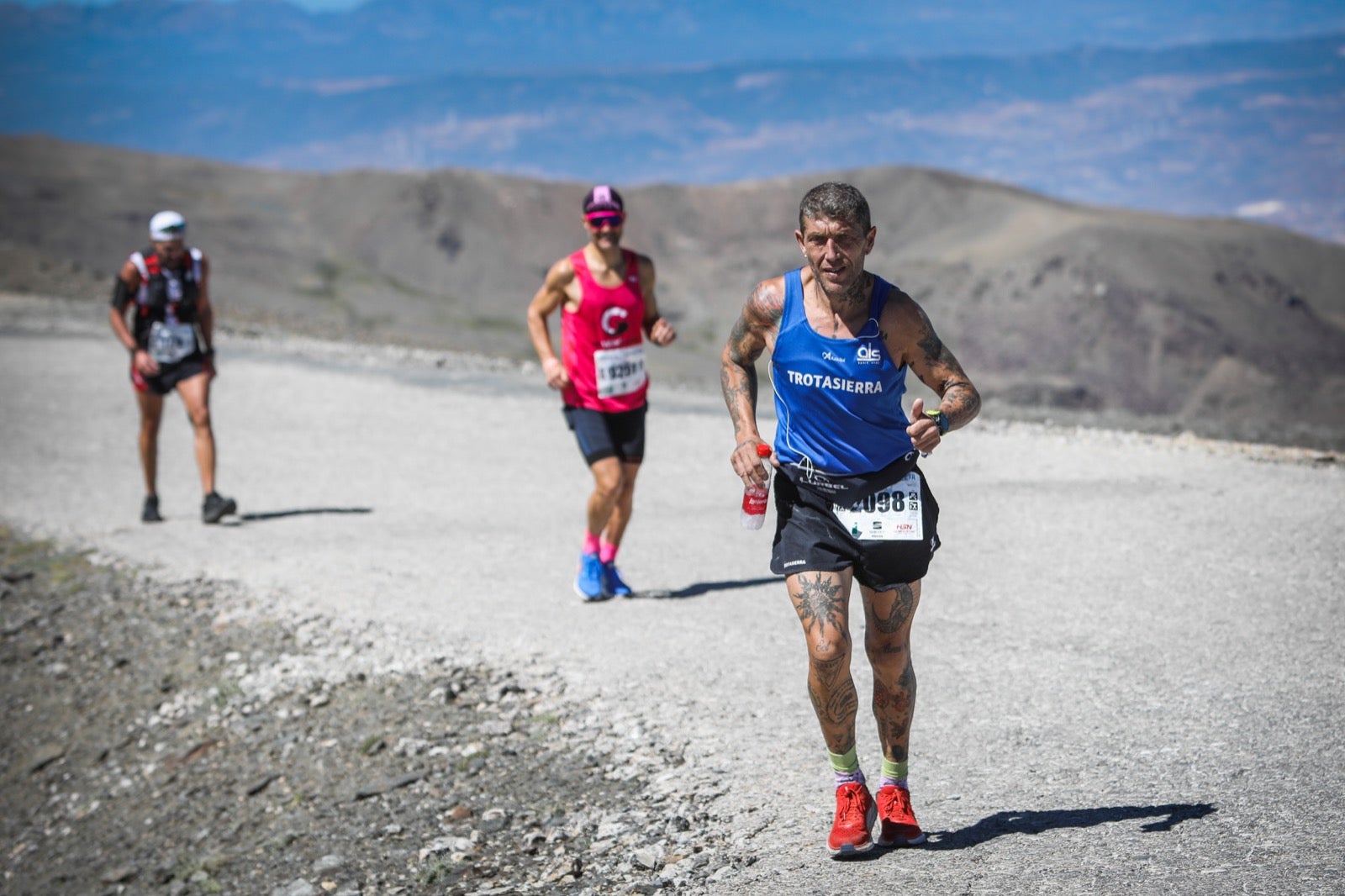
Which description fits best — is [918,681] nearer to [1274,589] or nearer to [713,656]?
[713,656]

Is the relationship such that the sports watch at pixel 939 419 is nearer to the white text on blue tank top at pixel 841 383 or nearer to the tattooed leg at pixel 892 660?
the white text on blue tank top at pixel 841 383

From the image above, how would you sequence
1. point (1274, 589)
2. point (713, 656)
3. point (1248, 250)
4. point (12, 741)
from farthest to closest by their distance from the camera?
point (1248, 250)
point (12, 741)
point (1274, 589)
point (713, 656)

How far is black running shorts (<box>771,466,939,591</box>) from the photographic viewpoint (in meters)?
4.51

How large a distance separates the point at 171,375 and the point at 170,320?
0.44 m

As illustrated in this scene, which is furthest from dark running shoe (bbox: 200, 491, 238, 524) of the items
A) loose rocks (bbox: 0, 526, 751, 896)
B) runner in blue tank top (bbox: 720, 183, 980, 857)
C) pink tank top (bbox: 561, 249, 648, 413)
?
runner in blue tank top (bbox: 720, 183, 980, 857)

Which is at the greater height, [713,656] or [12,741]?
[713,656]

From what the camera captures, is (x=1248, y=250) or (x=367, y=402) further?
(x=1248, y=250)

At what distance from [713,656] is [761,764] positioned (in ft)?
4.91

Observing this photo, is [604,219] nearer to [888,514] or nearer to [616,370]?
[616,370]

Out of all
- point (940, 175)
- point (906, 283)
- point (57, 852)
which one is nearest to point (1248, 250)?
point (906, 283)

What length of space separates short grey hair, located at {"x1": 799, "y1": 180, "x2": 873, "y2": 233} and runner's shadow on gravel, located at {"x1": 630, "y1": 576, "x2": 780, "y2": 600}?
4463 millimetres

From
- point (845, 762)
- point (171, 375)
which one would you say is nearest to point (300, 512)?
point (171, 375)

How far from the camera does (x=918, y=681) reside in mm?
6758

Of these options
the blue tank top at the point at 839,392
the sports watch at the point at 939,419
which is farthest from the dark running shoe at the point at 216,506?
the sports watch at the point at 939,419
